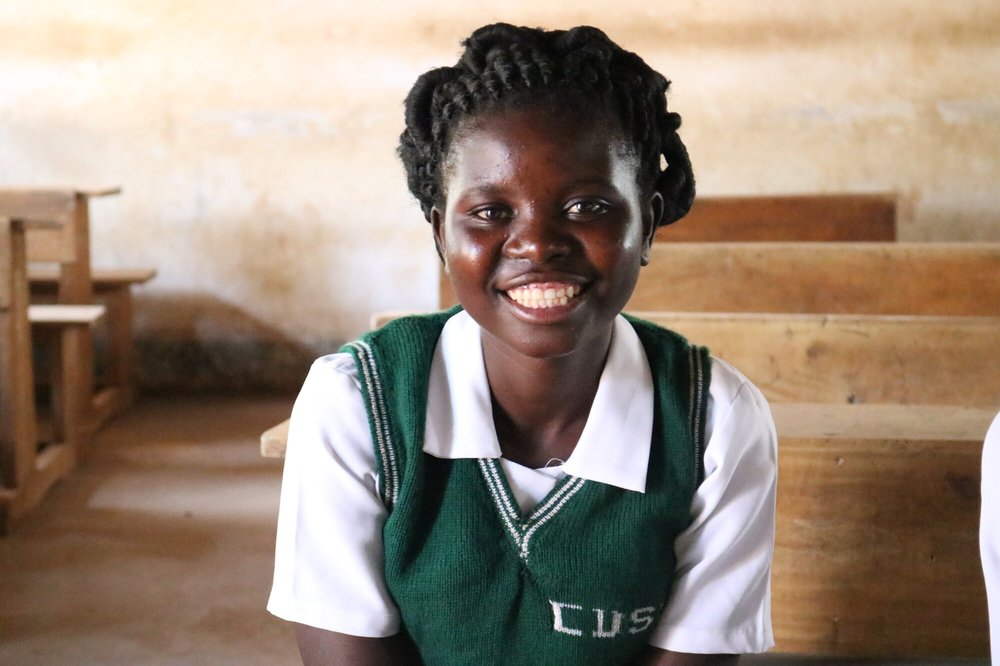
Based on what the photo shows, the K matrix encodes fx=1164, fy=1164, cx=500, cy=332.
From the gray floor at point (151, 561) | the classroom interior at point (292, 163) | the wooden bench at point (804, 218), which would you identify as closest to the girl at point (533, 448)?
the gray floor at point (151, 561)

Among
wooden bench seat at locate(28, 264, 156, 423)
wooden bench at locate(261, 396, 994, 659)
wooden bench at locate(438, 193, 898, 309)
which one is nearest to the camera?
wooden bench at locate(261, 396, 994, 659)

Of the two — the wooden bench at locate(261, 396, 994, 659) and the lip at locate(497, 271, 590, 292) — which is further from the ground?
the lip at locate(497, 271, 590, 292)

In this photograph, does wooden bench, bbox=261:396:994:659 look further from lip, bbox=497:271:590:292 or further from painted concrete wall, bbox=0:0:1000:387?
painted concrete wall, bbox=0:0:1000:387

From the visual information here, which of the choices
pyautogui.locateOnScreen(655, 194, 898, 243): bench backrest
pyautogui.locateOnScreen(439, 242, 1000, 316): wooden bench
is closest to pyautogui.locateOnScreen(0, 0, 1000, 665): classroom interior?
pyautogui.locateOnScreen(655, 194, 898, 243): bench backrest

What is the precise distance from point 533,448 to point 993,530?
0.46 m

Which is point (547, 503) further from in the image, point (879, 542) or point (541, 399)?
point (879, 542)

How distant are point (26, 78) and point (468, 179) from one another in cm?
444

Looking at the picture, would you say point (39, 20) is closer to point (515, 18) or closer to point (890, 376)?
point (515, 18)

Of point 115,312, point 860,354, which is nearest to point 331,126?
point 115,312

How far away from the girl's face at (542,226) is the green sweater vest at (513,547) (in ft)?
0.48

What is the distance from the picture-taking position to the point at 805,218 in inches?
155

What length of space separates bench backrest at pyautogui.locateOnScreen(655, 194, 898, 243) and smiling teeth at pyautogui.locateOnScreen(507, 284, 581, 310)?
2771 millimetres

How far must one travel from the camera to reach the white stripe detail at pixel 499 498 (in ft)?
3.87

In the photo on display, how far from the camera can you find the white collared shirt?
119 cm
